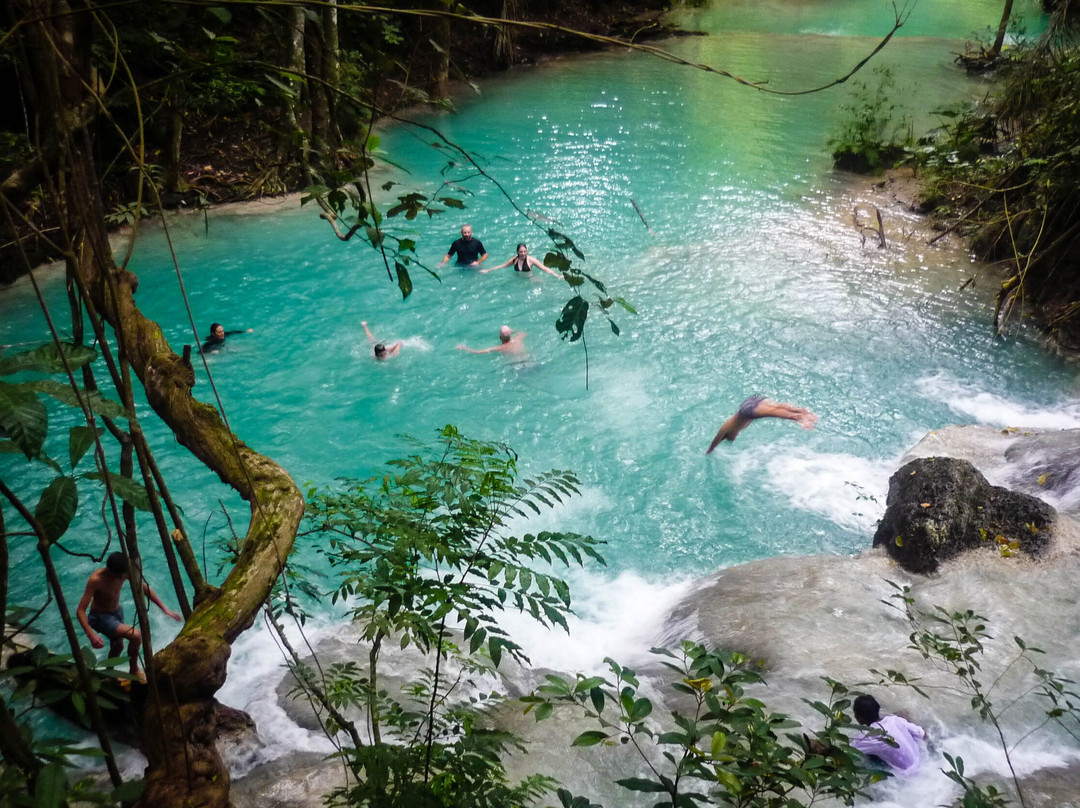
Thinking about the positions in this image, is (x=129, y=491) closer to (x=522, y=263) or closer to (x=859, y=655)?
(x=859, y=655)

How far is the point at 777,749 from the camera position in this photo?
1.93 m

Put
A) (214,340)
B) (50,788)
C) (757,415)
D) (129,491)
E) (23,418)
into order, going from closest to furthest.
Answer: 1. (50,788)
2. (23,418)
3. (129,491)
4. (757,415)
5. (214,340)

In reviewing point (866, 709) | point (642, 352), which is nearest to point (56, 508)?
point (866, 709)

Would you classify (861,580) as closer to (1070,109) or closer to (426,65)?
(1070,109)

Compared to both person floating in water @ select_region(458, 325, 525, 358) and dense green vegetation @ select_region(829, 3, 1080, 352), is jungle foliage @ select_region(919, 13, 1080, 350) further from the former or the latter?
person floating in water @ select_region(458, 325, 525, 358)

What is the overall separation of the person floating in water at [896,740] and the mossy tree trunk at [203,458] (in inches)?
130

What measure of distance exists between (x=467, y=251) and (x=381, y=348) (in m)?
2.62

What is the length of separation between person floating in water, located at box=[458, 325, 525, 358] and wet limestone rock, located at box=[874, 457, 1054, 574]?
4.98m

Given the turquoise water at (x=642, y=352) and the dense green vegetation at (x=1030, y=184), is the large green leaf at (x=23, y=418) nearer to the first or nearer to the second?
the turquoise water at (x=642, y=352)

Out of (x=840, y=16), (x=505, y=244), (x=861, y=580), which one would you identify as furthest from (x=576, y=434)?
(x=840, y=16)

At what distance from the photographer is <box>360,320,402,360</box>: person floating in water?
9331mm

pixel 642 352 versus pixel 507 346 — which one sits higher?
pixel 507 346

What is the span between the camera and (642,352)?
388 inches

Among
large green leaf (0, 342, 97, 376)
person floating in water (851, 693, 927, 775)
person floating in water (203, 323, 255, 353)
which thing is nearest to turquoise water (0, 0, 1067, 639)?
→ person floating in water (203, 323, 255, 353)
